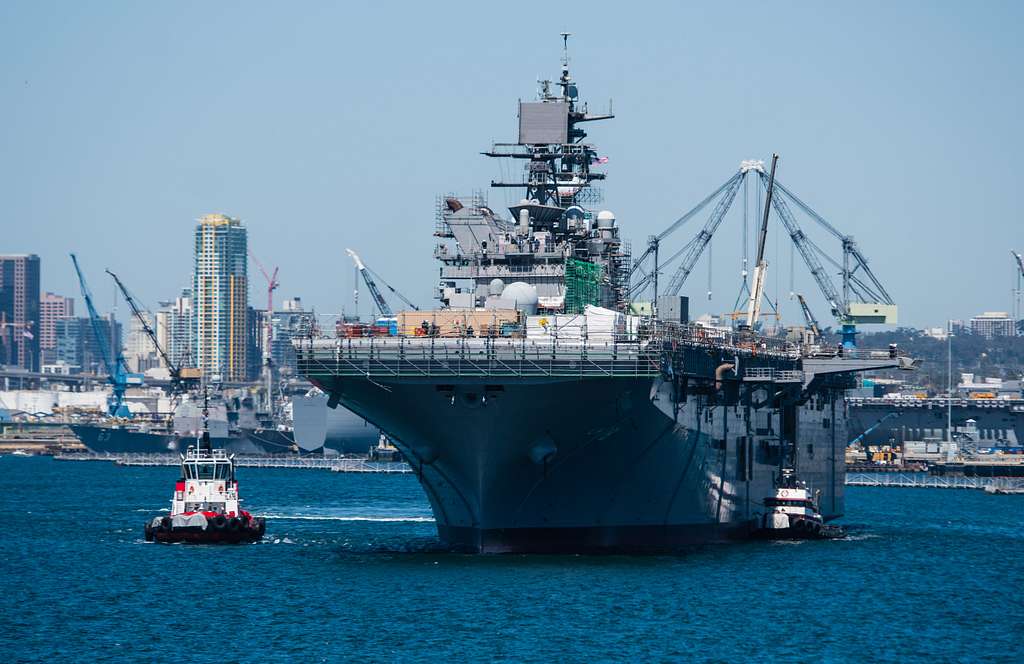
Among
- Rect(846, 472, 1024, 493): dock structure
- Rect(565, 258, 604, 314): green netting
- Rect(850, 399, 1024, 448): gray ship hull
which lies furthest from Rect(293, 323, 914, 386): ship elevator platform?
Rect(850, 399, 1024, 448): gray ship hull

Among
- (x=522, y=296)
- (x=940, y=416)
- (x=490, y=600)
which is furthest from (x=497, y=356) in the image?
(x=940, y=416)

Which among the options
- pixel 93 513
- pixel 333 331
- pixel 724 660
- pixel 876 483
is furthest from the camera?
pixel 876 483

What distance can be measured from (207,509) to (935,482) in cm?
7341

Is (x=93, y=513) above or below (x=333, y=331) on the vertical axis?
below

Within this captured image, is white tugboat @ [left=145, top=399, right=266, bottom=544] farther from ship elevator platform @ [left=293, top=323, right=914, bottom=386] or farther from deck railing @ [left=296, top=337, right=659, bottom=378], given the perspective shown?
deck railing @ [left=296, top=337, right=659, bottom=378]

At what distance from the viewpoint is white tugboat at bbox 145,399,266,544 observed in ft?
176

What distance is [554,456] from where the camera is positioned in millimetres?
44344

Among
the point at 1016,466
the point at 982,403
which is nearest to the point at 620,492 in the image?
the point at 1016,466

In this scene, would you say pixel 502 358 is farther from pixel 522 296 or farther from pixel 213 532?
pixel 213 532

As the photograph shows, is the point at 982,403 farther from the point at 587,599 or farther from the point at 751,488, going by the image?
the point at 587,599

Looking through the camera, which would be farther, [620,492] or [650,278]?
[650,278]

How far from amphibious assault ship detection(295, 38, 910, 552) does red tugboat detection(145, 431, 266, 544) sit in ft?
25.8

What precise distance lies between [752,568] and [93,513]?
36332 mm

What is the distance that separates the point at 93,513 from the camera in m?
74.1
